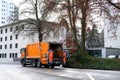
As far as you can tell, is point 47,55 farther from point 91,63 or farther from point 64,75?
point 64,75

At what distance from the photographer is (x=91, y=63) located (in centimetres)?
3462

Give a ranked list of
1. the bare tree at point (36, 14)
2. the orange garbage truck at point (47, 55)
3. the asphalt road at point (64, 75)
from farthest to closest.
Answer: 1. the bare tree at point (36, 14)
2. the orange garbage truck at point (47, 55)
3. the asphalt road at point (64, 75)

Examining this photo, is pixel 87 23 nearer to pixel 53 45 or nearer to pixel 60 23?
pixel 60 23

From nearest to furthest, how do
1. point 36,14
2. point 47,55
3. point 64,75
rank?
1. point 64,75
2. point 47,55
3. point 36,14

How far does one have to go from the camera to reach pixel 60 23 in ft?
126

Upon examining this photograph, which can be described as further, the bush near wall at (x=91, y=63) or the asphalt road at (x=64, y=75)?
the bush near wall at (x=91, y=63)

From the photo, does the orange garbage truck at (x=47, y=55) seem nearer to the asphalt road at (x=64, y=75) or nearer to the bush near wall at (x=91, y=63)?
the bush near wall at (x=91, y=63)

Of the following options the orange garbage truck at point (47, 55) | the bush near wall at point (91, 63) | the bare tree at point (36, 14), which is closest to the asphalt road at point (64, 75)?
the bush near wall at point (91, 63)

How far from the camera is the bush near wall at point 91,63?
31.2 meters

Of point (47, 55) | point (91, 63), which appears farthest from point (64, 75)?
point (91, 63)

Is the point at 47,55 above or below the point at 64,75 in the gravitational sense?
above

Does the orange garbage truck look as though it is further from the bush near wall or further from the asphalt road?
the asphalt road

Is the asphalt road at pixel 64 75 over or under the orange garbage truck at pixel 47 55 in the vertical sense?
under

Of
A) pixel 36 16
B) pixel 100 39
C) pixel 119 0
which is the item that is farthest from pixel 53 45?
pixel 100 39
